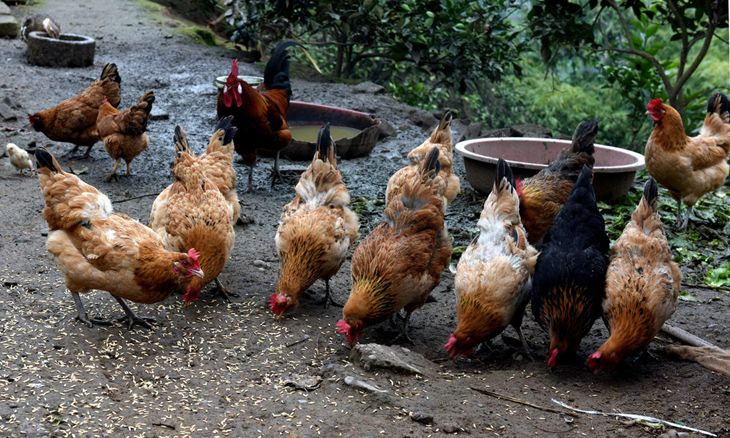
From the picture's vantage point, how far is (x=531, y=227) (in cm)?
461

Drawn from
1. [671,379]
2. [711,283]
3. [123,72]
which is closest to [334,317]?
[671,379]

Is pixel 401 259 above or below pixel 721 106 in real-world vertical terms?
below

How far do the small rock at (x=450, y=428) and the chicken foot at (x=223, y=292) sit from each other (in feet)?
6.67

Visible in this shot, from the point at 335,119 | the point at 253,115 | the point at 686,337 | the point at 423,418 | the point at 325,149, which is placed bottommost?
the point at 423,418

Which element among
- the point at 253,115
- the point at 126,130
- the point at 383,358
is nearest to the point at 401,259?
the point at 383,358

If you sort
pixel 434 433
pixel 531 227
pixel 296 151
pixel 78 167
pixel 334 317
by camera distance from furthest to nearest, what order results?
1. pixel 296 151
2. pixel 78 167
3. pixel 531 227
4. pixel 334 317
5. pixel 434 433

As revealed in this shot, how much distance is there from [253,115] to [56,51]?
20.1 ft

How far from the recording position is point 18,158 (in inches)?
239

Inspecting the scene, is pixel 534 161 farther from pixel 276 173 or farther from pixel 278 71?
pixel 278 71

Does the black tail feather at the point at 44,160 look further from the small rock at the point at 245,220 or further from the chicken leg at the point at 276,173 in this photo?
the chicken leg at the point at 276,173

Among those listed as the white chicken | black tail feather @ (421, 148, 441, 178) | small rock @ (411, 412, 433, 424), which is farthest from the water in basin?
small rock @ (411, 412, 433, 424)

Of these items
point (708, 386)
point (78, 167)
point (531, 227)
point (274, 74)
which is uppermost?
point (274, 74)

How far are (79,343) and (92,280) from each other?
386 mm

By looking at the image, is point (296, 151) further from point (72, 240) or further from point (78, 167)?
point (72, 240)
